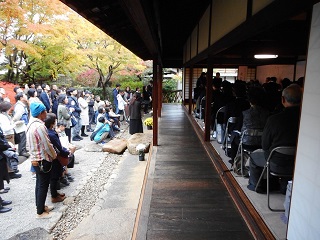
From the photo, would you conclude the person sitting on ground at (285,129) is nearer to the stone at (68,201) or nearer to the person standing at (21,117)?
the stone at (68,201)

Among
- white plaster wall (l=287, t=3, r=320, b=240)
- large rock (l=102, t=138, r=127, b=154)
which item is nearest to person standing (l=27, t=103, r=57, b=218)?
white plaster wall (l=287, t=3, r=320, b=240)

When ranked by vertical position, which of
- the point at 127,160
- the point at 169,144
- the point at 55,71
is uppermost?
the point at 55,71

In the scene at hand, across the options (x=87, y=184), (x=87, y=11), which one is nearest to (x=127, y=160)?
(x=87, y=184)

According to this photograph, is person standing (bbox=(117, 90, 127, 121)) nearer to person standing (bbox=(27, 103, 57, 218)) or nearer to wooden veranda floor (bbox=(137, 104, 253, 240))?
wooden veranda floor (bbox=(137, 104, 253, 240))

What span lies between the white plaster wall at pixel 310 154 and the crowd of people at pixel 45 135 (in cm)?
341

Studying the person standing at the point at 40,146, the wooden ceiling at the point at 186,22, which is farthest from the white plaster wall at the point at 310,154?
the person standing at the point at 40,146

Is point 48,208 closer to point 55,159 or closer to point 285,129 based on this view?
Answer: point 55,159

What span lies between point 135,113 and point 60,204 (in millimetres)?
4693

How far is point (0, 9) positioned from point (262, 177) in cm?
934

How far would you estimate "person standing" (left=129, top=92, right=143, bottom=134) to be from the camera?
28.6ft

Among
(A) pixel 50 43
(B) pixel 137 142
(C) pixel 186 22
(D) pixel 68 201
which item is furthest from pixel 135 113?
(A) pixel 50 43

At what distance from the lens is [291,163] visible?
2.77 meters

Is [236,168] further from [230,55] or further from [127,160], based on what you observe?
[230,55]

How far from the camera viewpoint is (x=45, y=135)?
3.89 m
